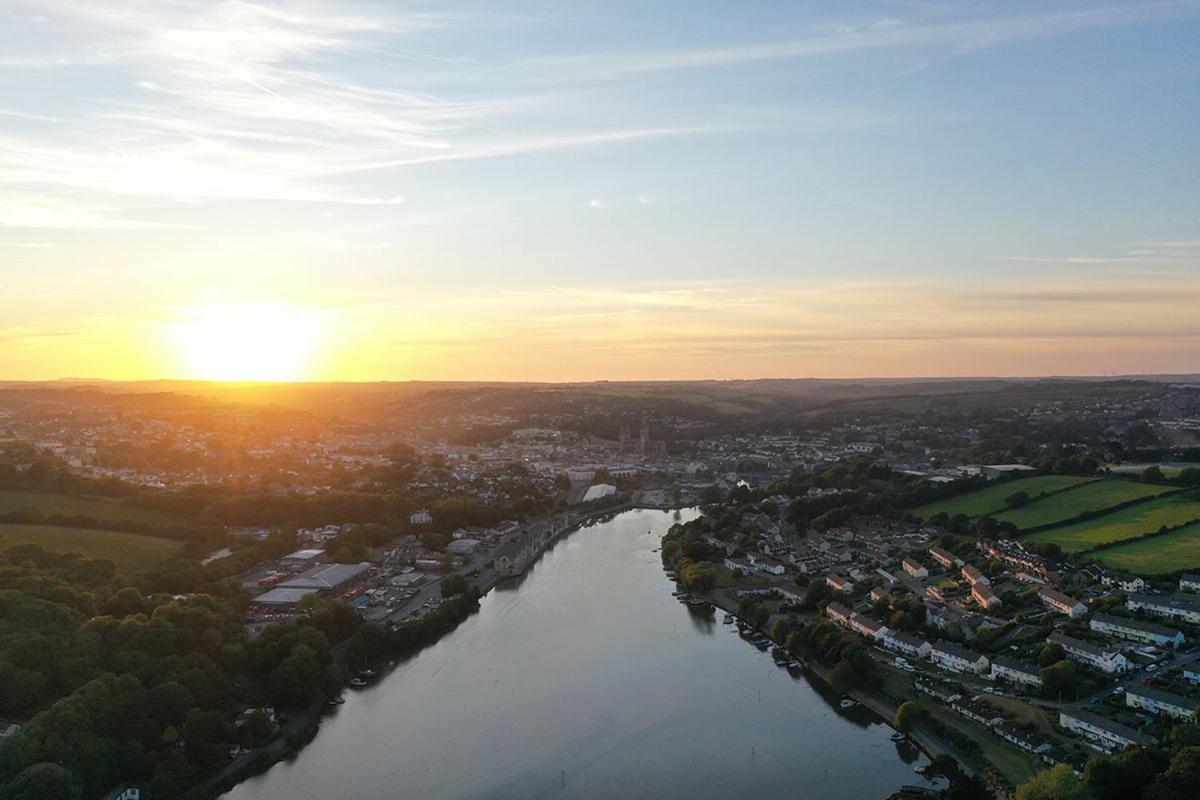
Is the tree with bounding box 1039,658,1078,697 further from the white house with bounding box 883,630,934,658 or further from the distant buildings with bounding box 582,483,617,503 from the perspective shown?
the distant buildings with bounding box 582,483,617,503

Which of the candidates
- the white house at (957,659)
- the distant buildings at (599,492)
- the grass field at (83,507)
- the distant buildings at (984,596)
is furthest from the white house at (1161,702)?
the distant buildings at (599,492)

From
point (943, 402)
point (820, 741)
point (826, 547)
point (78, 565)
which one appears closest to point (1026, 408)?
point (943, 402)

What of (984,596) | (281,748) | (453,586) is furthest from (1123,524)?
(281,748)

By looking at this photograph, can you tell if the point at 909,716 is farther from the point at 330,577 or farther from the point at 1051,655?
the point at 330,577

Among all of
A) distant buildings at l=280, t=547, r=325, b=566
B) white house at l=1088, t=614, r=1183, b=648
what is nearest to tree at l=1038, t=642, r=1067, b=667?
white house at l=1088, t=614, r=1183, b=648

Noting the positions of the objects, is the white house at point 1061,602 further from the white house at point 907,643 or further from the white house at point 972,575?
the white house at point 907,643

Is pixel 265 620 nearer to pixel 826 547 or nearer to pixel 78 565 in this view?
pixel 78 565
